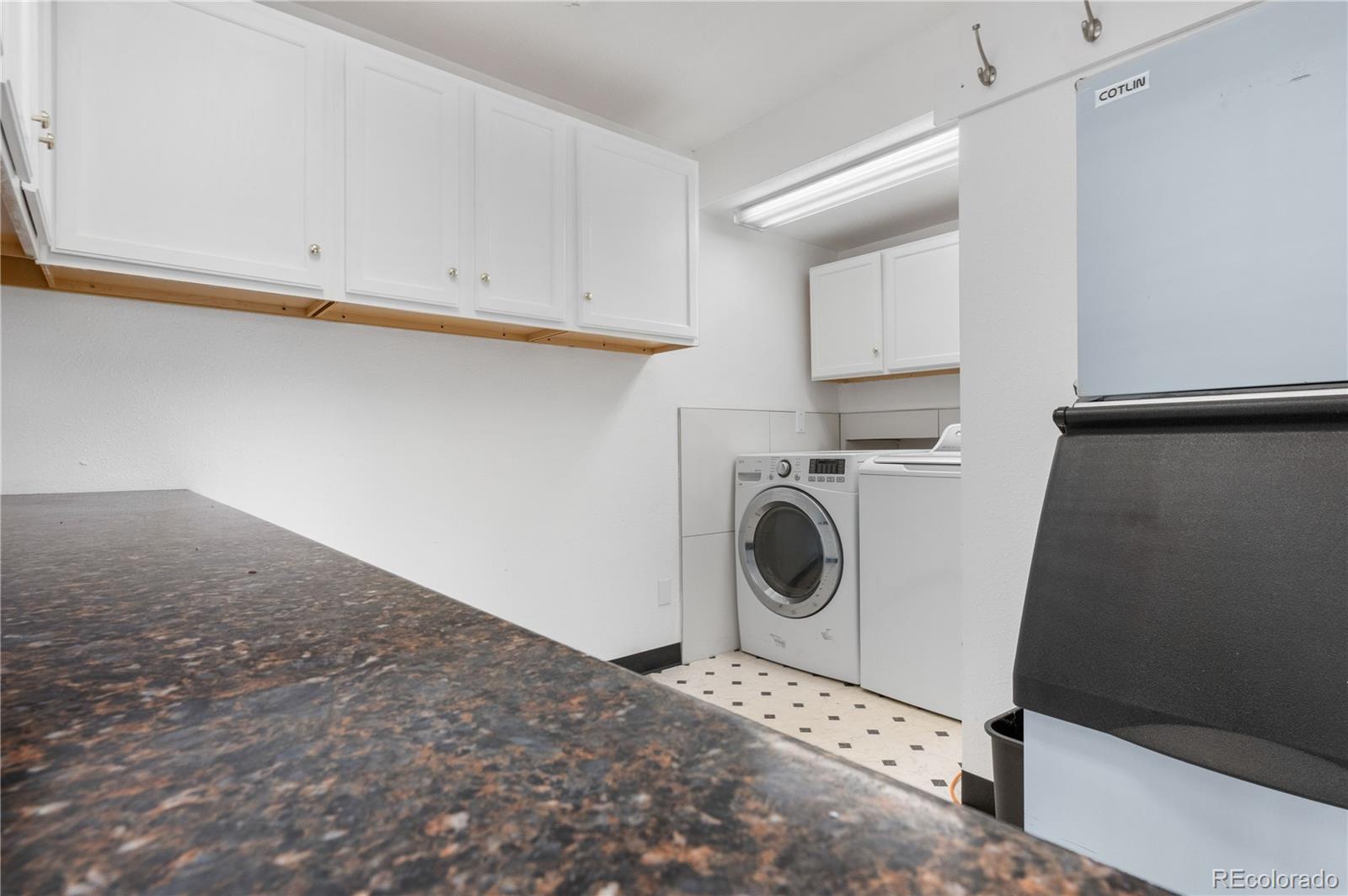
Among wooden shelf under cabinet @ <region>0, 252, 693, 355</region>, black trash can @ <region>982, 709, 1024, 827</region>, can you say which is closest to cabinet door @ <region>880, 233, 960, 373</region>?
wooden shelf under cabinet @ <region>0, 252, 693, 355</region>

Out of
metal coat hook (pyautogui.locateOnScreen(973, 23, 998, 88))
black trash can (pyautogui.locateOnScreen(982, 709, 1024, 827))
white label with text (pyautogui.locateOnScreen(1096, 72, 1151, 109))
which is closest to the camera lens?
white label with text (pyautogui.locateOnScreen(1096, 72, 1151, 109))

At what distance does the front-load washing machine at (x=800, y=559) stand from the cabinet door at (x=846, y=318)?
78 centimetres

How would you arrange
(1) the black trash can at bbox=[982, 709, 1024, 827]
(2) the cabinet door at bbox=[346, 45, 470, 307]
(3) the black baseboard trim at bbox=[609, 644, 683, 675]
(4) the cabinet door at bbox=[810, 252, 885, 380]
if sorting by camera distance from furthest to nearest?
1. (4) the cabinet door at bbox=[810, 252, 885, 380]
2. (3) the black baseboard trim at bbox=[609, 644, 683, 675]
3. (2) the cabinet door at bbox=[346, 45, 470, 307]
4. (1) the black trash can at bbox=[982, 709, 1024, 827]

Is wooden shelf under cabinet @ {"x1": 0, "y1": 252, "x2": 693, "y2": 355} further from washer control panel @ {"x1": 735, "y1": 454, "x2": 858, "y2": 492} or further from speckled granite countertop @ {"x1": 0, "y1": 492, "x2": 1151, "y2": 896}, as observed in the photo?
speckled granite countertop @ {"x1": 0, "y1": 492, "x2": 1151, "y2": 896}

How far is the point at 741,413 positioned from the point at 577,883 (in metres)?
3.56

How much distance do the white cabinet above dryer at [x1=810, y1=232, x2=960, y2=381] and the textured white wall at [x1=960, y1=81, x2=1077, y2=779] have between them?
1.51 metres

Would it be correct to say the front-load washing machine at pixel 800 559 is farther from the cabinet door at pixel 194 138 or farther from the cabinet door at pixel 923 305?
the cabinet door at pixel 194 138

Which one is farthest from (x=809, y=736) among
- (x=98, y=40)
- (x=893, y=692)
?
(x=98, y=40)

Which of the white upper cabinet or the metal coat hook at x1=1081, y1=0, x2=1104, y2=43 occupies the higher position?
the metal coat hook at x1=1081, y1=0, x2=1104, y2=43

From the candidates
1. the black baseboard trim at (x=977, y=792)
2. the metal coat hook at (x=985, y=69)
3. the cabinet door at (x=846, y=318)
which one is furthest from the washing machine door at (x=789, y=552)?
the metal coat hook at (x=985, y=69)

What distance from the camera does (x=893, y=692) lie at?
289cm

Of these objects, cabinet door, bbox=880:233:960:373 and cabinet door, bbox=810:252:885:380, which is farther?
cabinet door, bbox=810:252:885:380

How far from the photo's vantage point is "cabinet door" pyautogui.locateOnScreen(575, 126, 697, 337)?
2.65 meters

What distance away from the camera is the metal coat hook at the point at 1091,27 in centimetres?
155
